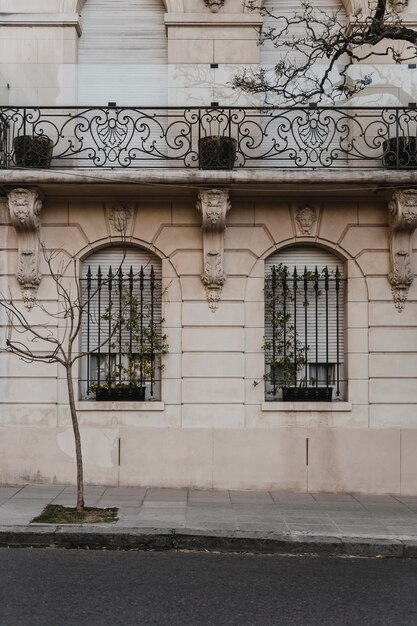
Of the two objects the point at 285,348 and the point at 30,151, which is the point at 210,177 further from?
the point at 285,348

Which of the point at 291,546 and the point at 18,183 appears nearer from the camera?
the point at 291,546

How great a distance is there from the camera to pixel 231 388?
37.7ft

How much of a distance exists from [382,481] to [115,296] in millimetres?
5403

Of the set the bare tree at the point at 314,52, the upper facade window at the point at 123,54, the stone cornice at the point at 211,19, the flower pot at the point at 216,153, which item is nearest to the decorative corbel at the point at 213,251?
the flower pot at the point at 216,153

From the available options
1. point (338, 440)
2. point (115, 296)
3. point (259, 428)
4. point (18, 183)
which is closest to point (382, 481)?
point (338, 440)

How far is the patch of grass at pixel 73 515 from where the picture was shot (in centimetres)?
883

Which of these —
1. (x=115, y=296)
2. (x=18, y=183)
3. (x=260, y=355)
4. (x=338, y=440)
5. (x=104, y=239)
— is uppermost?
(x=18, y=183)

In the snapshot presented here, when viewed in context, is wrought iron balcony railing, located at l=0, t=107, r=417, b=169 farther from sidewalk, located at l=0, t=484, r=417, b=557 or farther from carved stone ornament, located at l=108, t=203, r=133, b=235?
sidewalk, located at l=0, t=484, r=417, b=557

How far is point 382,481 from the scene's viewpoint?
37.3 feet

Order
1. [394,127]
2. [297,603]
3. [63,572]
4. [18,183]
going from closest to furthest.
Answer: [297,603], [63,572], [18,183], [394,127]

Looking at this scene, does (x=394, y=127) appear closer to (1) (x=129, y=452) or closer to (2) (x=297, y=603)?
(1) (x=129, y=452)

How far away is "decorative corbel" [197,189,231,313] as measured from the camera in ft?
36.8

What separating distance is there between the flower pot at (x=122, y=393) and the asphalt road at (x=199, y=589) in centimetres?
374

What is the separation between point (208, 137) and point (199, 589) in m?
7.16
